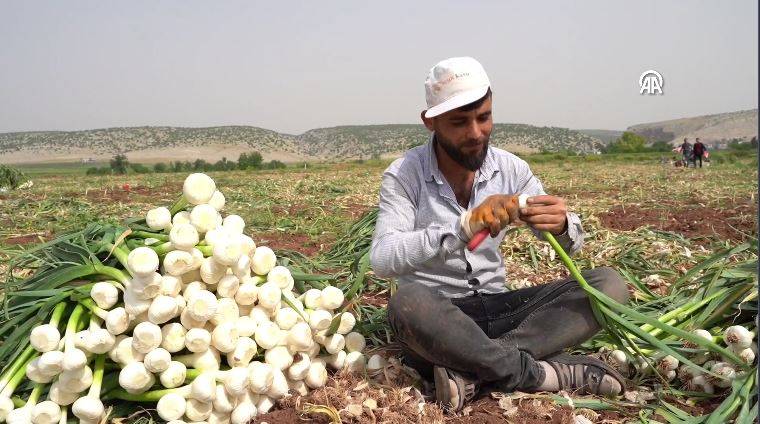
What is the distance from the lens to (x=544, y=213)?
2.04 metres

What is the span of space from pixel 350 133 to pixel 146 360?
105m

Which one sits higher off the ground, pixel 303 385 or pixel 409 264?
pixel 409 264

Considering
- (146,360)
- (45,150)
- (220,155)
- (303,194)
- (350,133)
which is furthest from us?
(350,133)

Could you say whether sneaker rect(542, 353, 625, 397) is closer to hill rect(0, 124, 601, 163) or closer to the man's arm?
the man's arm

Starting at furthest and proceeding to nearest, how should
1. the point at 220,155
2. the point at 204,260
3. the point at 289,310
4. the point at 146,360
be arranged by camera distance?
1. the point at 220,155
2. the point at 289,310
3. the point at 204,260
4. the point at 146,360

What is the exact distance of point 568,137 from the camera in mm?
97500

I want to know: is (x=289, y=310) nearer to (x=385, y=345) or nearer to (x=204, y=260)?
(x=204, y=260)

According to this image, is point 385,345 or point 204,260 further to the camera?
point 385,345

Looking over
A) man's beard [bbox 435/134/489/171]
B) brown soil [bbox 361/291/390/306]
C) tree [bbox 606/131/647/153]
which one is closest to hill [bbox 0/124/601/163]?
tree [bbox 606/131/647/153]

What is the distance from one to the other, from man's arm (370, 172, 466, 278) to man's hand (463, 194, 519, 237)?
70 mm

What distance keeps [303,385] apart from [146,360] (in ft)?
1.95

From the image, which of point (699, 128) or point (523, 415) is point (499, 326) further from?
point (699, 128)

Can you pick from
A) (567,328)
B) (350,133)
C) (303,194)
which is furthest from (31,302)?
(350,133)

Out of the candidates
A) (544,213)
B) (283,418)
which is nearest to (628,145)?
(544,213)
